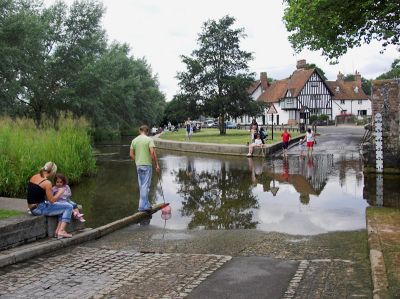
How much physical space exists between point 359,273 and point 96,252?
360 cm

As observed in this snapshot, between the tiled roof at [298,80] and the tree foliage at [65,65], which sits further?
the tiled roof at [298,80]

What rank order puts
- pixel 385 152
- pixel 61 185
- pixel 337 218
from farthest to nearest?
pixel 385 152
pixel 337 218
pixel 61 185

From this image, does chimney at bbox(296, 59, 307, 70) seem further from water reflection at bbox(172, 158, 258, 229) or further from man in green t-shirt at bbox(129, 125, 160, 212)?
man in green t-shirt at bbox(129, 125, 160, 212)

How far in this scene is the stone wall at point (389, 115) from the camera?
14.8m

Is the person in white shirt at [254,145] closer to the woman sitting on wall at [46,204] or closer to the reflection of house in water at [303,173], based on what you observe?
the reflection of house in water at [303,173]

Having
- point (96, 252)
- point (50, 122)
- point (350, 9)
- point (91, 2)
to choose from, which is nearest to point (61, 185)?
point (96, 252)

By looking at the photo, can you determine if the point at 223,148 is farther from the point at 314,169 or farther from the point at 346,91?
the point at 346,91

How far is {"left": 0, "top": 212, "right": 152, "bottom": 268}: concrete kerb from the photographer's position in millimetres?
6117

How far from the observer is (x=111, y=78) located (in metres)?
44.2

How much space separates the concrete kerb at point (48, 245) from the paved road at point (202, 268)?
12 centimetres

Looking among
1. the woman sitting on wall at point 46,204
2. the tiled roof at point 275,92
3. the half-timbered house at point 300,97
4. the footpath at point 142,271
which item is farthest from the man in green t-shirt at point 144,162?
the tiled roof at point 275,92

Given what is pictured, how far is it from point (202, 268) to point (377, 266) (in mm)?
2030

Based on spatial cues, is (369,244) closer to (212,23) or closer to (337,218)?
(337,218)

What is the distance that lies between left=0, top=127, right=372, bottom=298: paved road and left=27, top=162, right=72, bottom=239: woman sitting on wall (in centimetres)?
53
